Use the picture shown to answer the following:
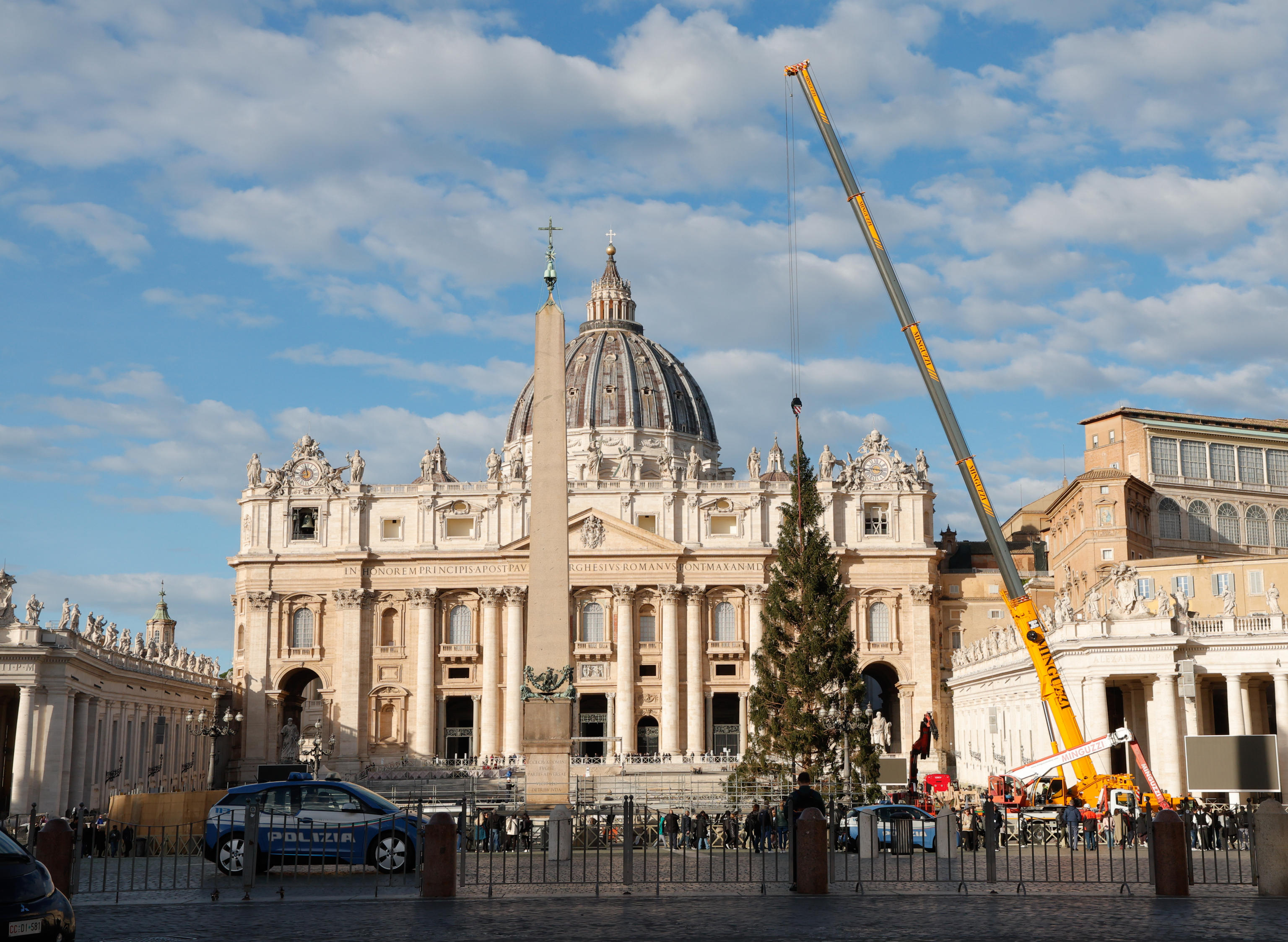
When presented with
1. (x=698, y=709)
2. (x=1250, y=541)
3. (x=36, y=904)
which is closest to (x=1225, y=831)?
(x=36, y=904)

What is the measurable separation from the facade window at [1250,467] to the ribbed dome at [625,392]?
50135 mm

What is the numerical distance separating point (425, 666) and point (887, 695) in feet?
91.9

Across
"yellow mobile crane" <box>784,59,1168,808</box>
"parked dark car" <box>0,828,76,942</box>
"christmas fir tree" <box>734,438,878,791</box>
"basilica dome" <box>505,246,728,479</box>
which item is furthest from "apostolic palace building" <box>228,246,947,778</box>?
"parked dark car" <box>0,828,76,942</box>

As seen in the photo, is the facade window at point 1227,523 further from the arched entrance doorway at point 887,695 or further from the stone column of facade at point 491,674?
the stone column of facade at point 491,674

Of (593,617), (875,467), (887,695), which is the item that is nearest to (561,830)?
(593,617)

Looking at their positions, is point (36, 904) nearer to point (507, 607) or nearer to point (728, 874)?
point (728, 874)

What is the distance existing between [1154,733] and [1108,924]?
33954 millimetres

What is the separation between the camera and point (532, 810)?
3089cm

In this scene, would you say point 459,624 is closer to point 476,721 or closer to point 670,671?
point 476,721

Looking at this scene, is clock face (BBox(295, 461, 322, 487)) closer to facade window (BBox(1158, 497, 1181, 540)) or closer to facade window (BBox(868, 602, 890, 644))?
facade window (BBox(868, 602, 890, 644))

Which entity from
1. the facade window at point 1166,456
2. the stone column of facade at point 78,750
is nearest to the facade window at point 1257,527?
the facade window at point 1166,456

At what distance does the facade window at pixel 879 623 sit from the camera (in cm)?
8531

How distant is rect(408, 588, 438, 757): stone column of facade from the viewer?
8412cm

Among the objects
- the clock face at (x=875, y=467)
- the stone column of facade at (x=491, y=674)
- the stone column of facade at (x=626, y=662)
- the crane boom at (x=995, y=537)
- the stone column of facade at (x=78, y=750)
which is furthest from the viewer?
the clock face at (x=875, y=467)
